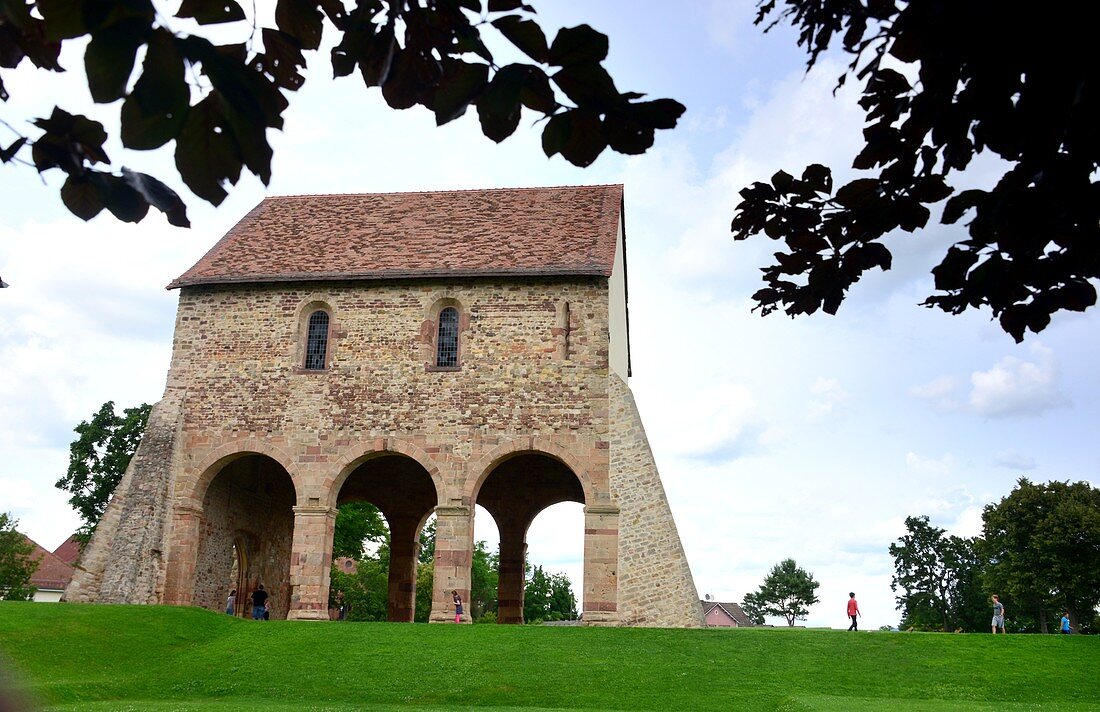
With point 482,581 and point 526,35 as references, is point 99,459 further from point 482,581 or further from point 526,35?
point 526,35

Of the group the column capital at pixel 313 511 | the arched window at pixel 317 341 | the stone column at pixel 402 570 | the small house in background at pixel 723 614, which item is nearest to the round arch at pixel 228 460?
the column capital at pixel 313 511

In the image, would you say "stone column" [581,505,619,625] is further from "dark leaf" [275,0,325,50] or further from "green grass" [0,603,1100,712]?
"dark leaf" [275,0,325,50]

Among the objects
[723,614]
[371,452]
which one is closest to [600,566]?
[371,452]

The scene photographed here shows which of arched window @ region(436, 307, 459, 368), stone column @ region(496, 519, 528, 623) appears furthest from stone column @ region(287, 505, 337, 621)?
stone column @ region(496, 519, 528, 623)

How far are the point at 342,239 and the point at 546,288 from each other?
617cm

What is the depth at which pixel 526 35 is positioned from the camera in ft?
7.59

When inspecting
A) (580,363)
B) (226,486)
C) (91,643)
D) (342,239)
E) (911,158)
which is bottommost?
(91,643)

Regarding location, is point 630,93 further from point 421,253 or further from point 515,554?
point 515,554

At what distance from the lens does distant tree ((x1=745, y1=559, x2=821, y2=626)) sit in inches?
3098

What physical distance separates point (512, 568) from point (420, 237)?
398 inches

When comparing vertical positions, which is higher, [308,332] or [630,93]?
[308,332]

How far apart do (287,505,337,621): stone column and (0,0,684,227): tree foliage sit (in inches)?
796

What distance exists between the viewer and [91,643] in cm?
1752

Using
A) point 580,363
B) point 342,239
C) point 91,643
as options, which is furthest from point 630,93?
point 342,239
